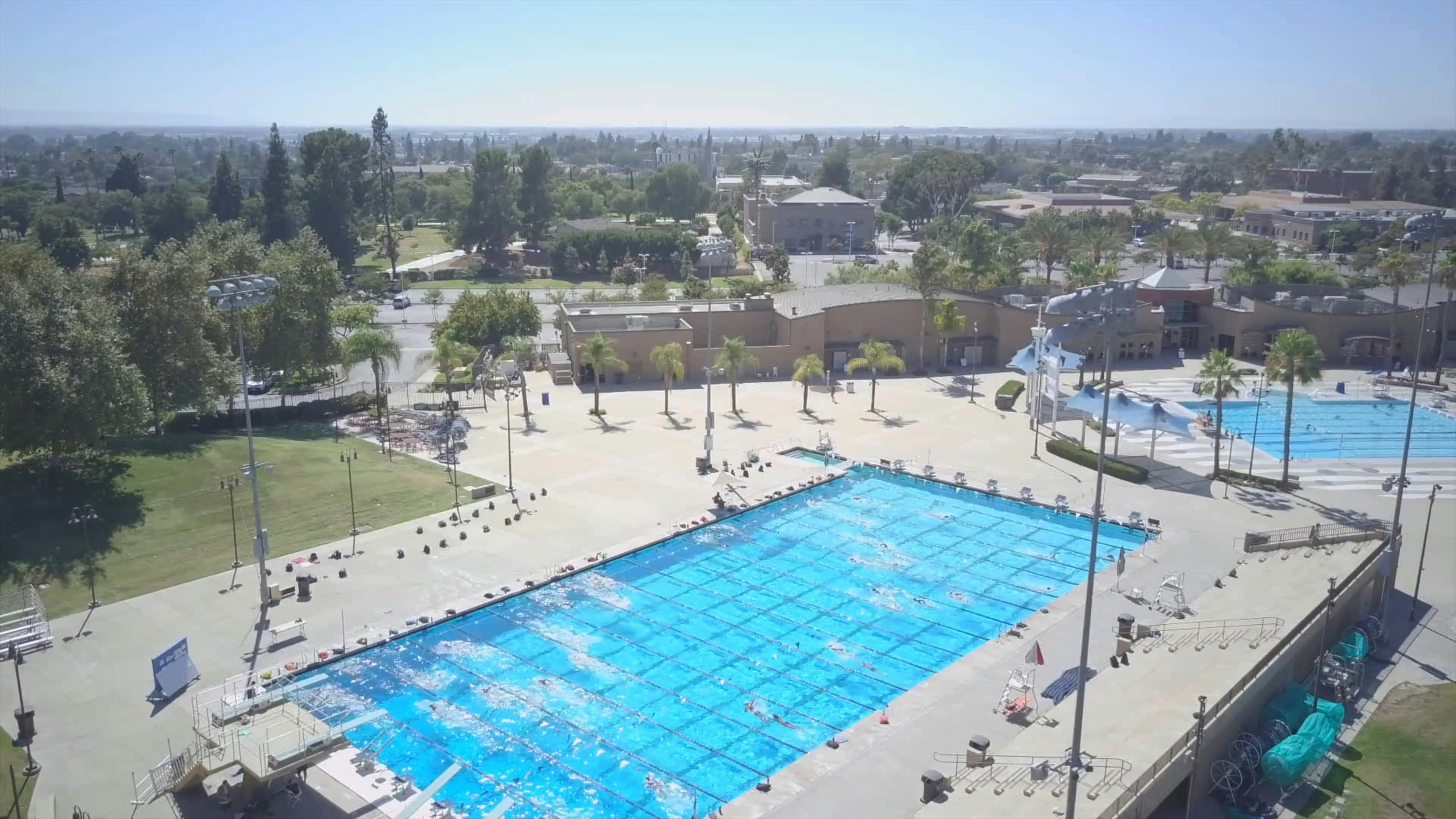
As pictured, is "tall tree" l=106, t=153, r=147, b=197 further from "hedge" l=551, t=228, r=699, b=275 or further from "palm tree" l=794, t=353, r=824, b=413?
"palm tree" l=794, t=353, r=824, b=413

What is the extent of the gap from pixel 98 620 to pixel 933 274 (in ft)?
156

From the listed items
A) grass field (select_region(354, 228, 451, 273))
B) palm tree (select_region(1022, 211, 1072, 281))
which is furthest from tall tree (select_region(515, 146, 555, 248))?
palm tree (select_region(1022, 211, 1072, 281))

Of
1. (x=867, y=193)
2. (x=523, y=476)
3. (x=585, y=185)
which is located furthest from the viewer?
(x=867, y=193)

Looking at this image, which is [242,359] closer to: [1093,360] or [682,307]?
[682,307]

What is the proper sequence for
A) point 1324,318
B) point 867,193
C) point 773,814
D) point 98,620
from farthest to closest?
1. point 867,193
2. point 1324,318
3. point 98,620
4. point 773,814

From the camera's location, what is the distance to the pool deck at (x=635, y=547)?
23750mm

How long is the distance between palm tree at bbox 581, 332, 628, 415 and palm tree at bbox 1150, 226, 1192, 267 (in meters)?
49.6

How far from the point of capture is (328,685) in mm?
27422

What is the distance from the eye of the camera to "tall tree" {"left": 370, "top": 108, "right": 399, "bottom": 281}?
104688mm

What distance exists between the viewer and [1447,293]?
224 ft

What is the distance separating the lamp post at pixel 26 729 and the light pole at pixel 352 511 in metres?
11.2

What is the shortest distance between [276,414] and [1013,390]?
3984 centimetres

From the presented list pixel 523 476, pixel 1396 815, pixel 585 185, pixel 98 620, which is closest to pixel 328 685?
pixel 98 620

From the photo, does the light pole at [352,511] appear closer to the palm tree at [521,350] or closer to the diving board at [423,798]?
the palm tree at [521,350]
